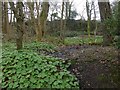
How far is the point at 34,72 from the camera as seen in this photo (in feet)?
16.0

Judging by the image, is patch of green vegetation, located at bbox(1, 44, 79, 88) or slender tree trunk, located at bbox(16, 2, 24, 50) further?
slender tree trunk, located at bbox(16, 2, 24, 50)

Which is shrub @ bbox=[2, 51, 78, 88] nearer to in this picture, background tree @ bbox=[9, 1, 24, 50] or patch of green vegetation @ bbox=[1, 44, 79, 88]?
patch of green vegetation @ bbox=[1, 44, 79, 88]

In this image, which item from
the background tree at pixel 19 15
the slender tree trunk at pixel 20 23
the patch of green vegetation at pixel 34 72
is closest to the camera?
the patch of green vegetation at pixel 34 72

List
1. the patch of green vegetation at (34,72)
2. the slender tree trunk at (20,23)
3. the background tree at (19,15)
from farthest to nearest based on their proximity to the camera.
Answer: the slender tree trunk at (20,23) < the background tree at (19,15) < the patch of green vegetation at (34,72)

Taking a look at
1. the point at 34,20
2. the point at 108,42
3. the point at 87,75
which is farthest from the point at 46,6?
the point at 87,75

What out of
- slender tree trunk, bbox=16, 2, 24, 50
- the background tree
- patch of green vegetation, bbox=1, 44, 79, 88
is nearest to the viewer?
patch of green vegetation, bbox=1, 44, 79, 88

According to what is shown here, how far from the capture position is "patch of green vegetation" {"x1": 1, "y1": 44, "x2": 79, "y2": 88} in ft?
15.3

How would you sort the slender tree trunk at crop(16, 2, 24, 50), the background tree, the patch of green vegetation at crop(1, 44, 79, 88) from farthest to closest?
the slender tree trunk at crop(16, 2, 24, 50) → the background tree → the patch of green vegetation at crop(1, 44, 79, 88)

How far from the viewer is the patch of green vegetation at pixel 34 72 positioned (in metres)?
4.65

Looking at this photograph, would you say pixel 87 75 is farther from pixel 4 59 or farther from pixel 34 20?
pixel 34 20

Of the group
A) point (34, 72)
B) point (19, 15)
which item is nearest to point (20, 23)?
point (19, 15)

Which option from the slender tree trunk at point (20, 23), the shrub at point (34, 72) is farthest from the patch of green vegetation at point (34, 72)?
the slender tree trunk at point (20, 23)

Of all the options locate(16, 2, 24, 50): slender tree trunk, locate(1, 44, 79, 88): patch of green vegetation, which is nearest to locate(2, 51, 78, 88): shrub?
locate(1, 44, 79, 88): patch of green vegetation

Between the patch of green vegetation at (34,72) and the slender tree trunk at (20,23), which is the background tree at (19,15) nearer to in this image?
the slender tree trunk at (20,23)
